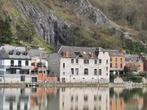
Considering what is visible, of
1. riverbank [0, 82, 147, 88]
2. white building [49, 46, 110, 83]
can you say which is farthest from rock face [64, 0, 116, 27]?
riverbank [0, 82, 147, 88]

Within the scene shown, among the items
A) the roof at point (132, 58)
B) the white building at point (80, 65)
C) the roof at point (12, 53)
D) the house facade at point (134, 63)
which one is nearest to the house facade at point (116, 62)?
the house facade at point (134, 63)

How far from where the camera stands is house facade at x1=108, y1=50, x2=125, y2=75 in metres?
119

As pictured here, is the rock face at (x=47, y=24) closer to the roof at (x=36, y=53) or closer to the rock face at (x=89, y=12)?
the rock face at (x=89, y=12)

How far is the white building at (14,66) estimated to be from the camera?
96106 mm

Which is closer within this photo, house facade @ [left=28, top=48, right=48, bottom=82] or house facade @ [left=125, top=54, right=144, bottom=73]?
house facade @ [left=28, top=48, right=48, bottom=82]

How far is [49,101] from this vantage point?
62.8 meters

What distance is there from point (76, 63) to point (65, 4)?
66.5m

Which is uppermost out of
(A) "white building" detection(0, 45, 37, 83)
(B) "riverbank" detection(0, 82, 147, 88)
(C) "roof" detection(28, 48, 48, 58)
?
(C) "roof" detection(28, 48, 48, 58)

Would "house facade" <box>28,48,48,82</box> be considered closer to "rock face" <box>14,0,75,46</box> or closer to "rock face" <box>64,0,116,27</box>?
"rock face" <box>14,0,75,46</box>

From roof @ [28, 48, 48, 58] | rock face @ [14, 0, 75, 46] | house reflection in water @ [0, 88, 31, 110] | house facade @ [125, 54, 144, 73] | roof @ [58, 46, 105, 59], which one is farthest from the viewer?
rock face @ [14, 0, 75, 46]

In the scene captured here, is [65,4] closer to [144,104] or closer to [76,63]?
[76,63]

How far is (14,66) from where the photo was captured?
97.5 metres

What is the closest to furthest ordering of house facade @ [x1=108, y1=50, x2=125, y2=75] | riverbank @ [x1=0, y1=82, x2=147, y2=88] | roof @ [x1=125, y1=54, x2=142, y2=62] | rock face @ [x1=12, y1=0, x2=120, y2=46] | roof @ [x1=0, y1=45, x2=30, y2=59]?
riverbank @ [x1=0, y1=82, x2=147, y2=88] → roof @ [x1=0, y1=45, x2=30, y2=59] → house facade @ [x1=108, y1=50, x2=125, y2=75] → roof @ [x1=125, y1=54, x2=142, y2=62] → rock face @ [x1=12, y1=0, x2=120, y2=46]

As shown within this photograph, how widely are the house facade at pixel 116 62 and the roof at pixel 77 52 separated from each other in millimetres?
9006
